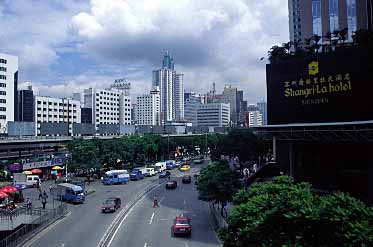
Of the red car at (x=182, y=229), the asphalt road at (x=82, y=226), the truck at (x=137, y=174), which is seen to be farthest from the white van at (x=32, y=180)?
the red car at (x=182, y=229)

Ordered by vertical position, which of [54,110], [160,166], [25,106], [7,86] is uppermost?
[7,86]

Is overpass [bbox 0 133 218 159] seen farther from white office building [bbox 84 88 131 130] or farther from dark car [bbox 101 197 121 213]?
white office building [bbox 84 88 131 130]

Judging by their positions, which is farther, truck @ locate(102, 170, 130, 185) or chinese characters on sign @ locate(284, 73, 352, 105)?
truck @ locate(102, 170, 130, 185)

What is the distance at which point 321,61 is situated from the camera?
3353 cm

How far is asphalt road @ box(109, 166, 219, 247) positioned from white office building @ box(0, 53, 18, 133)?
6932 centimetres

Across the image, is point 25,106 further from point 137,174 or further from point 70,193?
point 70,193

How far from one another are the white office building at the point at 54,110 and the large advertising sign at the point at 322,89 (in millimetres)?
98877

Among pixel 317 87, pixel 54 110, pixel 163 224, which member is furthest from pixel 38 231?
pixel 54 110

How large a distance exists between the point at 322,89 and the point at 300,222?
2339cm

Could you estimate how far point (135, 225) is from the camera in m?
30.8

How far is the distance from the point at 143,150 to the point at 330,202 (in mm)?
66639

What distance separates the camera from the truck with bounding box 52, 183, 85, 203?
1626 inches

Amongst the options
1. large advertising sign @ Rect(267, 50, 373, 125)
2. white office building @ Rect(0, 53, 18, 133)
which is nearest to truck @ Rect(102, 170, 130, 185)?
large advertising sign @ Rect(267, 50, 373, 125)

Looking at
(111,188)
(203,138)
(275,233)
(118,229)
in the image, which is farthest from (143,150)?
(275,233)
